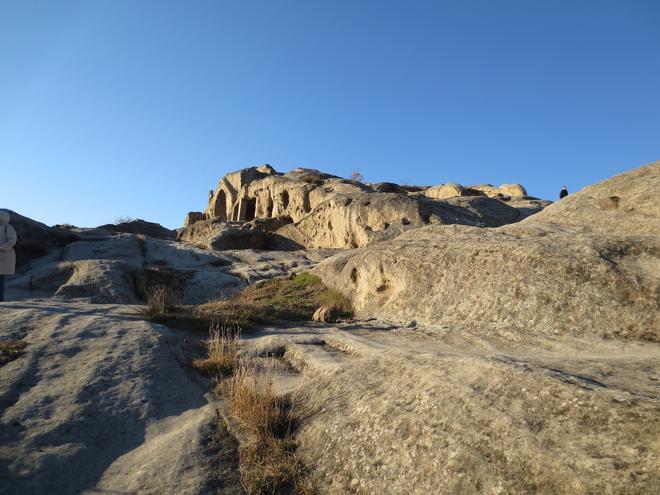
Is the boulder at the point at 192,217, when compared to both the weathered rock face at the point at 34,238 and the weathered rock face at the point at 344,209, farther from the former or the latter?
the weathered rock face at the point at 34,238

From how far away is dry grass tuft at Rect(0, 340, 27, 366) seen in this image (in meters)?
5.66

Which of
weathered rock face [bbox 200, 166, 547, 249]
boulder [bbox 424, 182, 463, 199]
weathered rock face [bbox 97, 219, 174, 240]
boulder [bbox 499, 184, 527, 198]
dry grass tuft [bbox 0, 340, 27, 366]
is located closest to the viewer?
dry grass tuft [bbox 0, 340, 27, 366]

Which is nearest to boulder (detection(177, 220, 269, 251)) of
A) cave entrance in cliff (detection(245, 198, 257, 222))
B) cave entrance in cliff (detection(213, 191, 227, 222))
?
cave entrance in cliff (detection(245, 198, 257, 222))

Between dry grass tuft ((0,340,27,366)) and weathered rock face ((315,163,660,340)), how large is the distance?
5.75 meters

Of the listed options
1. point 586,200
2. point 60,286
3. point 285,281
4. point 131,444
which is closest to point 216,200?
point 60,286

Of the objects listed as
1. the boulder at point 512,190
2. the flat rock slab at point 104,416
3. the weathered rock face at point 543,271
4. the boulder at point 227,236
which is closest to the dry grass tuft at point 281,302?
the weathered rock face at point 543,271

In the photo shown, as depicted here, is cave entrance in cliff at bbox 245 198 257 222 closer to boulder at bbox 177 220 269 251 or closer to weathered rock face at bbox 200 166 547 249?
weathered rock face at bbox 200 166 547 249

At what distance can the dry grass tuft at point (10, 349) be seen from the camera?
566 centimetres

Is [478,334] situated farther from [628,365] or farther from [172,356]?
[172,356]

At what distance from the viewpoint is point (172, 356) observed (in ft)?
21.0

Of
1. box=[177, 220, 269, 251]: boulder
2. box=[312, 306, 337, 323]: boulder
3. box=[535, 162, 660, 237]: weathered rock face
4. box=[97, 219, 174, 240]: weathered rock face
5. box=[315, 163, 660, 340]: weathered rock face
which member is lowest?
box=[312, 306, 337, 323]: boulder

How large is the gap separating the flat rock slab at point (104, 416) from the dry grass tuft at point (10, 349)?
0.10 m

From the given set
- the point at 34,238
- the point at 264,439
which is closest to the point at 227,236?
the point at 34,238

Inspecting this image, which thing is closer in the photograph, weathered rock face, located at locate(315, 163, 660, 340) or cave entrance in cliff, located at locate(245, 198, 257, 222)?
weathered rock face, located at locate(315, 163, 660, 340)
